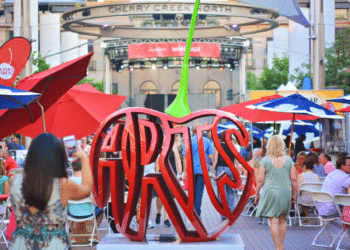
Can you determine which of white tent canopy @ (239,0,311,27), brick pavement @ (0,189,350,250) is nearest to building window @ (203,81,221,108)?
white tent canopy @ (239,0,311,27)

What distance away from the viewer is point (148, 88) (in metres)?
63.5

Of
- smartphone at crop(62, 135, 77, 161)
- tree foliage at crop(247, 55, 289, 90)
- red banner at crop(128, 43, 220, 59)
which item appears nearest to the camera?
smartphone at crop(62, 135, 77, 161)

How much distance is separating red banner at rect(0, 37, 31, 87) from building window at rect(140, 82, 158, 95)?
179 ft

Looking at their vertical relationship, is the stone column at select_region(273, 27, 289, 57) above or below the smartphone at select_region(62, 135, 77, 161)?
above

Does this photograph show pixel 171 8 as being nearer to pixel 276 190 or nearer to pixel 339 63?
pixel 339 63

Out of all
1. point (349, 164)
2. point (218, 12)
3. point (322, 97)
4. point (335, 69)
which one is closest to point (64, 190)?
point (349, 164)

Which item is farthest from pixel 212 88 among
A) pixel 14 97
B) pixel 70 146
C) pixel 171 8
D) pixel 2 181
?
pixel 70 146

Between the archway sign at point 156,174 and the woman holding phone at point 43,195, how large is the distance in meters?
3.29

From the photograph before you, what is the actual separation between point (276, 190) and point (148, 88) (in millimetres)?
55948

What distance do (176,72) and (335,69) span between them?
3739cm

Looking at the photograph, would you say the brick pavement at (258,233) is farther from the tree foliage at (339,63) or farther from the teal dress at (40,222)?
the tree foliage at (339,63)

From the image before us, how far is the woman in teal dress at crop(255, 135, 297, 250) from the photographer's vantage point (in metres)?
7.88

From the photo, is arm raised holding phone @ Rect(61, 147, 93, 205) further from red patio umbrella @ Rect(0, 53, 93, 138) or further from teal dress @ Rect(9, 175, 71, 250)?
red patio umbrella @ Rect(0, 53, 93, 138)

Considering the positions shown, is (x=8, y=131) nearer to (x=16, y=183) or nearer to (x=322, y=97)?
(x=16, y=183)
